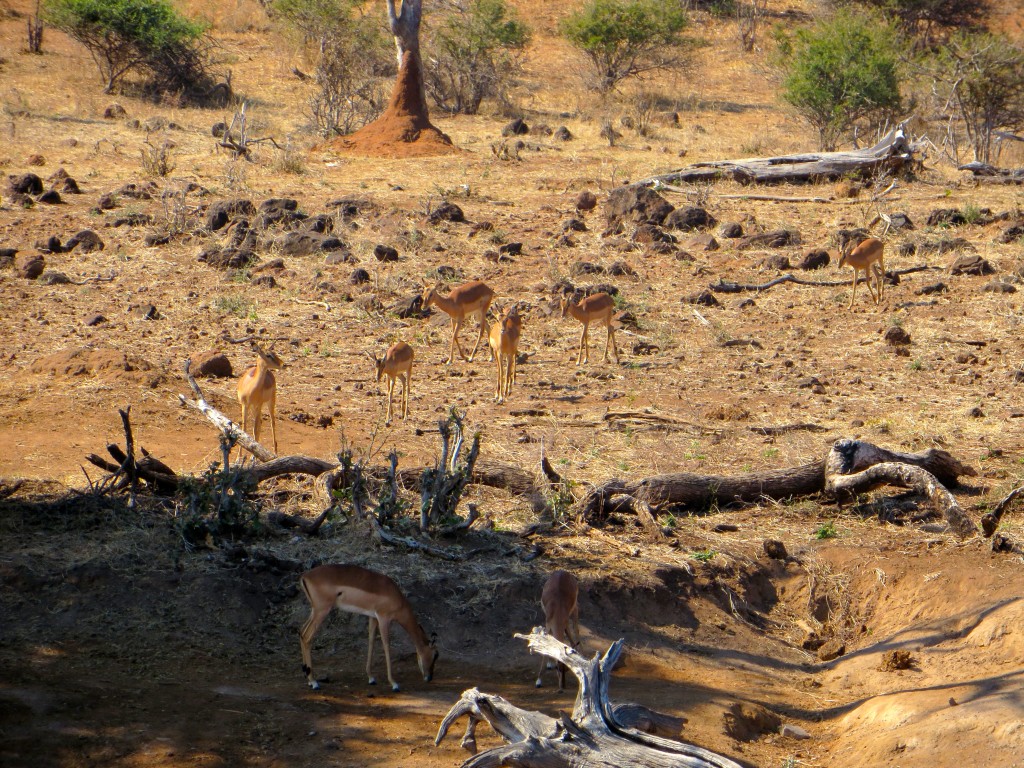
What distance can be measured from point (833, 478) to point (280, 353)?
6489mm

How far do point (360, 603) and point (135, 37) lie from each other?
77.4ft

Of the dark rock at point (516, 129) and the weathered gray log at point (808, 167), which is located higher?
the dark rock at point (516, 129)

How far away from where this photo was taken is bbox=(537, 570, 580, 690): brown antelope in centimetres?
575

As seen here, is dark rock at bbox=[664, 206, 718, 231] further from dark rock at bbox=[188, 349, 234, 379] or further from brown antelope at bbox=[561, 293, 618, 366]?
dark rock at bbox=[188, 349, 234, 379]

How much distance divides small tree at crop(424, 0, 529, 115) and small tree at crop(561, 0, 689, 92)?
68.5 inches

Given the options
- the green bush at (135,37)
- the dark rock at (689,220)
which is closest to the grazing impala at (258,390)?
the dark rock at (689,220)

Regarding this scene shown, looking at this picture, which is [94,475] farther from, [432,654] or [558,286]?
[558,286]

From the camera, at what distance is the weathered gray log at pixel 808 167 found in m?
18.9

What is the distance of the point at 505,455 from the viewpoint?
923cm

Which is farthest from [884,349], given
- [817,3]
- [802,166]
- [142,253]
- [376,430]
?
[817,3]

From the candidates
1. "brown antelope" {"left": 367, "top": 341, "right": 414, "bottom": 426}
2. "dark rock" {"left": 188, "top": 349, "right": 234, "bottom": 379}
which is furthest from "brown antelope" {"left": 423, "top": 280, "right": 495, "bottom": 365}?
"dark rock" {"left": 188, "top": 349, "right": 234, "bottom": 379}

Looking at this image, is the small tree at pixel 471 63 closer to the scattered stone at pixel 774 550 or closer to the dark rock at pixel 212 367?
the dark rock at pixel 212 367

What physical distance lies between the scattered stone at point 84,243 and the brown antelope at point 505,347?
23.3 feet

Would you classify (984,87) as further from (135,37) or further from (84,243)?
(135,37)
